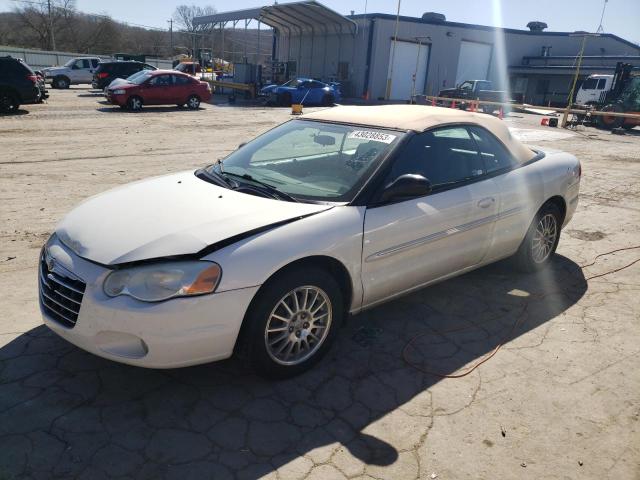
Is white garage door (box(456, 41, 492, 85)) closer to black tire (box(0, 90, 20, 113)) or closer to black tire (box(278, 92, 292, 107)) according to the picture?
black tire (box(278, 92, 292, 107))

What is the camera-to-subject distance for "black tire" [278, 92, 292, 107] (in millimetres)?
24250

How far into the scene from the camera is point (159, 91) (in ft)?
65.8

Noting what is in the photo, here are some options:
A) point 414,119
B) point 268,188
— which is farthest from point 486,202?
point 268,188

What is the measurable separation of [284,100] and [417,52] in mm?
14641

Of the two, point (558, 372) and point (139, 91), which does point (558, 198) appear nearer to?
point (558, 372)

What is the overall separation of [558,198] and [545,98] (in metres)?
42.1

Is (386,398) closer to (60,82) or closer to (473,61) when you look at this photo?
(60,82)

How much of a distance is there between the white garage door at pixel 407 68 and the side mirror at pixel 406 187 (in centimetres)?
3242

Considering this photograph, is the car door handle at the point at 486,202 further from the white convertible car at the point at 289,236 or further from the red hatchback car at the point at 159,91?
the red hatchback car at the point at 159,91

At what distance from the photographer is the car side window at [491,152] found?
4246 mm

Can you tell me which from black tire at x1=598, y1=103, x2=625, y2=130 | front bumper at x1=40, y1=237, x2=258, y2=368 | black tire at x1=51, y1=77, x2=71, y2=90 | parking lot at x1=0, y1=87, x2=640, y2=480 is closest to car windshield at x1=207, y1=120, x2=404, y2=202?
front bumper at x1=40, y1=237, x2=258, y2=368

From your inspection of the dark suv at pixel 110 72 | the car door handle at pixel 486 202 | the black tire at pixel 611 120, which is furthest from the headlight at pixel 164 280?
the dark suv at pixel 110 72

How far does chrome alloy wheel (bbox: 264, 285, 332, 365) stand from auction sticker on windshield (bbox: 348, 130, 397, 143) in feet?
4.19

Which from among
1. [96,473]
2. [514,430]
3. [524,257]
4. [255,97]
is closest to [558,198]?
[524,257]
